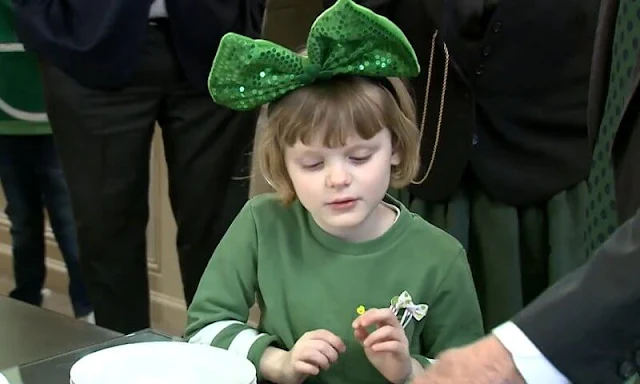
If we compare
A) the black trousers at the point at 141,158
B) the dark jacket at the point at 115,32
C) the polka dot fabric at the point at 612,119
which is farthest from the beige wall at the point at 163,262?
the polka dot fabric at the point at 612,119

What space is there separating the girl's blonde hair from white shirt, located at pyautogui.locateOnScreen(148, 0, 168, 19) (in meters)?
0.73

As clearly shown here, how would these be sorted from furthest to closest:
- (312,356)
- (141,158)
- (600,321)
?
(141,158)
(312,356)
(600,321)

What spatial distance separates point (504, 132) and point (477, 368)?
85 centimetres

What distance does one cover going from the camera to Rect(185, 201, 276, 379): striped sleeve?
1.22 metres

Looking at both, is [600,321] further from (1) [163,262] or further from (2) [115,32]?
(1) [163,262]

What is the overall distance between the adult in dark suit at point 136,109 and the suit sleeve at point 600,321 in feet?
4.13

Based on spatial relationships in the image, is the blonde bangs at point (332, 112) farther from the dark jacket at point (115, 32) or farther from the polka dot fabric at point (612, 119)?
the dark jacket at point (115, 32)

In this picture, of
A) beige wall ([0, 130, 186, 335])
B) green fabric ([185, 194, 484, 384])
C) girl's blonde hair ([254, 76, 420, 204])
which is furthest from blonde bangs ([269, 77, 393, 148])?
beige wall ([0, 130, 186, 335])

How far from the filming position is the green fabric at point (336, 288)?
125 cm

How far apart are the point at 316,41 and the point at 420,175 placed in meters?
0.58

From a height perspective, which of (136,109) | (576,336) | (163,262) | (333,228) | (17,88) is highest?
(576,336)

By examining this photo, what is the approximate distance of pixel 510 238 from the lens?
1688mm

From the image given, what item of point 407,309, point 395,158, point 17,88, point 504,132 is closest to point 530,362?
point 407,309

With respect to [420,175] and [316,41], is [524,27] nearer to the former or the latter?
[420,175]
